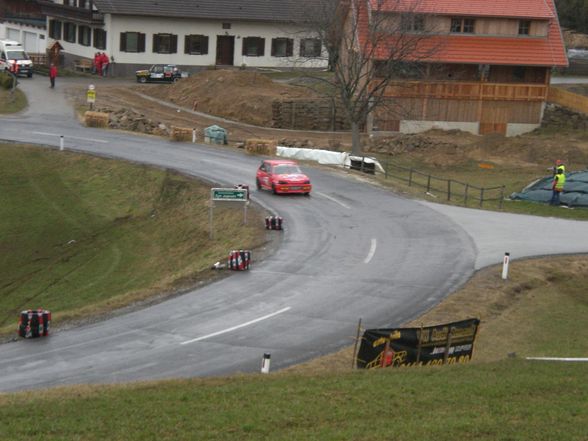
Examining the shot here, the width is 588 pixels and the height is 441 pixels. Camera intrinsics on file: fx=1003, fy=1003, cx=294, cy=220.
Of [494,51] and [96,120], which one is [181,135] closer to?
[96,120]

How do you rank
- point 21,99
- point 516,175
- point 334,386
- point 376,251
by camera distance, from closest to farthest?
1. point 334,386
2. point 376,251
3. point 516,175
4. point 21,99

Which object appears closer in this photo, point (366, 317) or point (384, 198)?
point (366, 317)

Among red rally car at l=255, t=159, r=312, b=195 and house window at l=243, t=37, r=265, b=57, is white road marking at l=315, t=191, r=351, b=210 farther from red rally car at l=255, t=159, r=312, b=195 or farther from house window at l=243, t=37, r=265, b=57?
house window at l=243, t=37, r=265, b=57

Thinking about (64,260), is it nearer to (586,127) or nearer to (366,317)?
(366,317)

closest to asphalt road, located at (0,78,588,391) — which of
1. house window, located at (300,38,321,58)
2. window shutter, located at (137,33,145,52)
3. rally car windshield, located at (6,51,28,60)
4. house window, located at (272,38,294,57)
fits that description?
rally car windshield, located at (6,51,28,60)

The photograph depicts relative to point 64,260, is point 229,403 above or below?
above

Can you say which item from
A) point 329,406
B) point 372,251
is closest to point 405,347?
point 329,406

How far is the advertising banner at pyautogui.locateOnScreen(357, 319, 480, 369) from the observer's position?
2102cm

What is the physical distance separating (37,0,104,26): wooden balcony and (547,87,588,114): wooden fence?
→ 117 ft

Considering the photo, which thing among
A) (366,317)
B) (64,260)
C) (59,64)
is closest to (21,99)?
(59,64)

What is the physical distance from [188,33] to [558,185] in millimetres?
45726

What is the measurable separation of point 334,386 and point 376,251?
52.3 ft

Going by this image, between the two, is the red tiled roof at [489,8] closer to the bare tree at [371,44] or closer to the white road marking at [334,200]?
the bare tree at [371,44]

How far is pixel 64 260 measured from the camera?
39.3m
